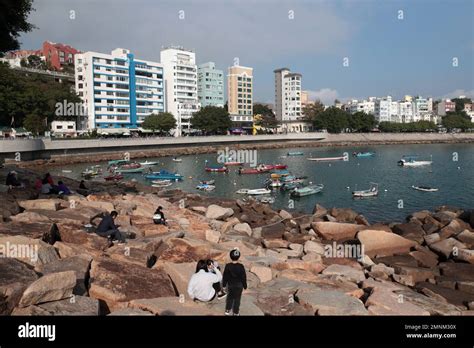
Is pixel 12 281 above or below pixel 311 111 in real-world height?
below

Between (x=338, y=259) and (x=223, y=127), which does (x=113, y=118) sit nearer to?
(x=223, y=127)

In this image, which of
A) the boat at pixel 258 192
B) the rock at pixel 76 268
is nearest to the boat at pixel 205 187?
the boat at pixel 258 192

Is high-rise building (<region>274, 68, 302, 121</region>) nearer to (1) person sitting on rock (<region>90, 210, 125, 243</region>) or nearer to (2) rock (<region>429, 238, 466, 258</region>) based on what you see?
(2) rock (<region>429, 238, 466, 258</region>)

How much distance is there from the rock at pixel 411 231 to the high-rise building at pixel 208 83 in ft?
433

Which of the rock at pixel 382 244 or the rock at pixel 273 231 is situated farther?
the rock at pixel 273 231

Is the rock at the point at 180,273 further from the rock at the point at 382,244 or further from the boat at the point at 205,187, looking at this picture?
the boat at the point at 205,187

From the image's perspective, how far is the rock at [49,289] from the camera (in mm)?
7941

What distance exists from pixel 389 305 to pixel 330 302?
1.76 m

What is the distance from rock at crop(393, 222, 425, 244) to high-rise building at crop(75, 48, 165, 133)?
9506cm

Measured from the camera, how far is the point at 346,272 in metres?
14.5

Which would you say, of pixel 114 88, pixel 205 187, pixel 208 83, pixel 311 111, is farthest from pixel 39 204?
pixel 311 111

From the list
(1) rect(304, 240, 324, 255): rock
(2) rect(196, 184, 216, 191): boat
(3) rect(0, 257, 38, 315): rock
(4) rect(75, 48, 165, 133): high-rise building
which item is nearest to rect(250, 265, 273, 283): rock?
(1) rect(304, 240, 324, 255): rock

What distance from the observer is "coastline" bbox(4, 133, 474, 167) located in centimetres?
7914

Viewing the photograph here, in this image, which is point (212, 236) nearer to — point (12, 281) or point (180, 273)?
point (180, 273)
